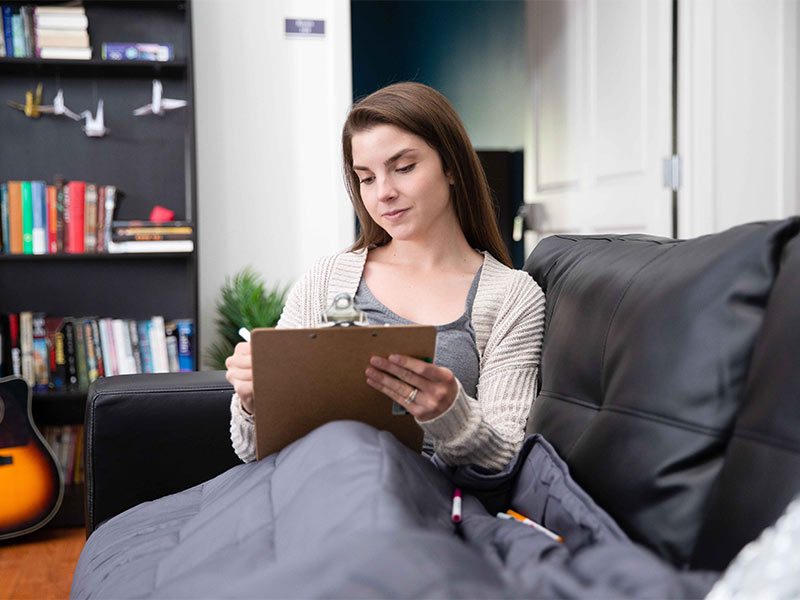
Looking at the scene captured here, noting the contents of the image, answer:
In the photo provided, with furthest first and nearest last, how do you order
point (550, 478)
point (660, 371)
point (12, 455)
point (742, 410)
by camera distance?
point (12, 455), point (550, 478), point (660, 371), point (742, 410)

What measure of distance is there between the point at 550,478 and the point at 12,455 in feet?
7.21

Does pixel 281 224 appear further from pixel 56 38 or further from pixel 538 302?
pixel 538 302

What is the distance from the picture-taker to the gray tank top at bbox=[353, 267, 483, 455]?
5.27 ft

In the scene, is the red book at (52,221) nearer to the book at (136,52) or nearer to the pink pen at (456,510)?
the book at (136,52)

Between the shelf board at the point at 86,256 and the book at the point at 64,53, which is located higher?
the book at the point at 64,53

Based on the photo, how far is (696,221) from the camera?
3.14m

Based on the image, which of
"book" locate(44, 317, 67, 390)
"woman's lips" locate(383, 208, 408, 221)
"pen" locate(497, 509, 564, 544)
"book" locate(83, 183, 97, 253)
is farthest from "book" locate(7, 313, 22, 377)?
"pen" locate(497, 509, 564, 544)

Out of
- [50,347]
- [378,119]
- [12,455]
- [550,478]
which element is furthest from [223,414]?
[50,347]

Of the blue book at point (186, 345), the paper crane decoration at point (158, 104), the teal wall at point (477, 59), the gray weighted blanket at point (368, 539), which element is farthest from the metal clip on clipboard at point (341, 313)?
the teal wall at point (477, 59)

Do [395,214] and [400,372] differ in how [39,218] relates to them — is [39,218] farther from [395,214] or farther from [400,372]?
[400,372]

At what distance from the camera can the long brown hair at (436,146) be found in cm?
164

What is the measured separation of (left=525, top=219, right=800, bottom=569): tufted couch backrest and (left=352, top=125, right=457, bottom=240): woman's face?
1.53ft

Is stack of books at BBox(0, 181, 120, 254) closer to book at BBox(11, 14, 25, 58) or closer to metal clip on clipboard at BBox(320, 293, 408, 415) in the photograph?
book at BBox(11, 14, 25, 58)

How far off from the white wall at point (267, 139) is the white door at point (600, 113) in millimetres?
886
